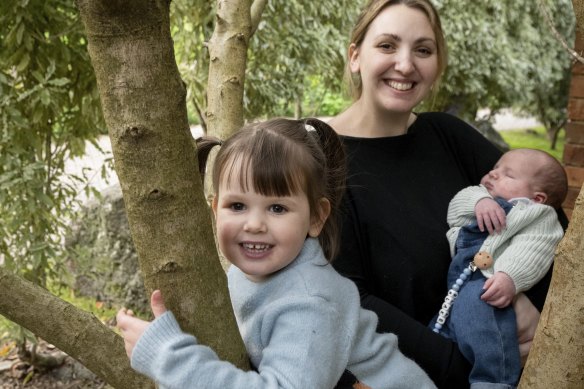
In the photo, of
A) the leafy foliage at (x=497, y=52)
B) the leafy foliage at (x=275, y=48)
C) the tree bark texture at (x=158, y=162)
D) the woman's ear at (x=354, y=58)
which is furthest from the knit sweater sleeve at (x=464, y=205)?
the leafy foliage at (x=497, y=52)

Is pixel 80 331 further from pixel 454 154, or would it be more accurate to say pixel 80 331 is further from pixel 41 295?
pixel 454 154

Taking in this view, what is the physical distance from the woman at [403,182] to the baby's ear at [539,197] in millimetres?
202

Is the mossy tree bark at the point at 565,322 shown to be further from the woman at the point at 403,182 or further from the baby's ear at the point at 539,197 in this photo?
the baby's ear at the point at 539,197

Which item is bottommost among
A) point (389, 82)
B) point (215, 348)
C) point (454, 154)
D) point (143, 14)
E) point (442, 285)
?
point (442, 285)

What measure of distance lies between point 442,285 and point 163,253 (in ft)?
4.02

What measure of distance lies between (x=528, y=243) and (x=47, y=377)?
11.0ft

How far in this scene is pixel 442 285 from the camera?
2.13 metres

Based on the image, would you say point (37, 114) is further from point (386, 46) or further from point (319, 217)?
point (319, 217)

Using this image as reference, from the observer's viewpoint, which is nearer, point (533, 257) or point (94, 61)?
point (94, 61)

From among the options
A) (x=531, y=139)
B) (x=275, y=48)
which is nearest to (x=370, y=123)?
(x=275, y=48)

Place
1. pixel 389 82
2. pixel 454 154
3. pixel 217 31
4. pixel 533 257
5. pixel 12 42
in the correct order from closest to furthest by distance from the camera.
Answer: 1. pixel 533 257
2. pixel 389 82
3. pixel 454 154
4. pixel 217 31
5. pixel 12 42

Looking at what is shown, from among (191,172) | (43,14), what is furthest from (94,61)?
(43,14)

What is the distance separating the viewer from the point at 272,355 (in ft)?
4.22

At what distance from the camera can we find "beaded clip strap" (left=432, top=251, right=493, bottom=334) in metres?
2.02
